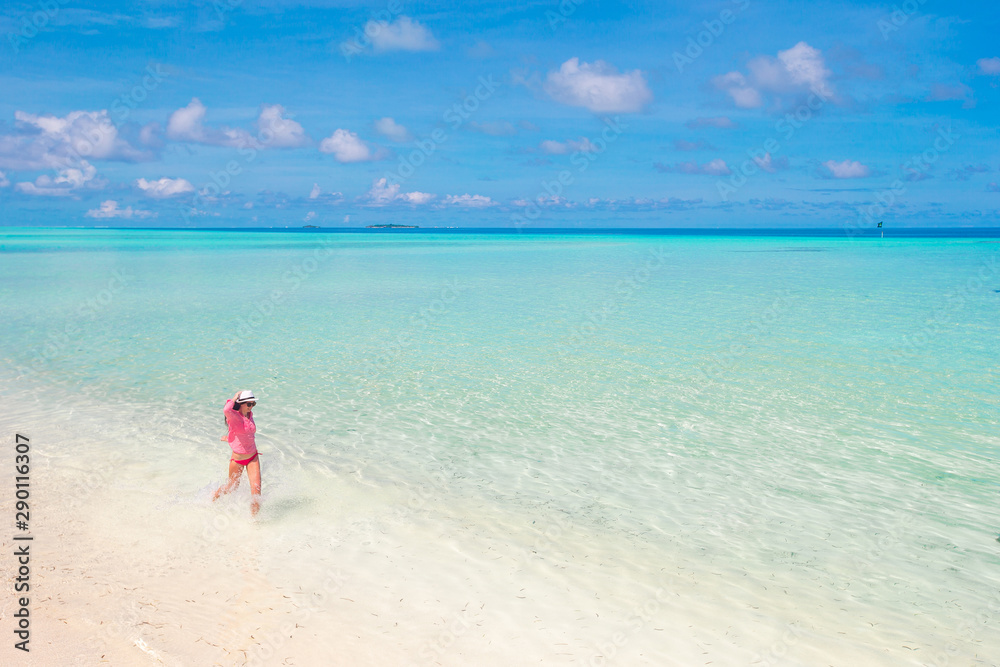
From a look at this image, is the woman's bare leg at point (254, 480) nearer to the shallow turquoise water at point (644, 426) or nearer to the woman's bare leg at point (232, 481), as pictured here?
the woman's bare leg at point (232, 481)

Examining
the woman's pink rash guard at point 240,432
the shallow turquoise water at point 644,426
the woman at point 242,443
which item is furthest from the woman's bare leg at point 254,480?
the shallow turquoise water at point 644,426

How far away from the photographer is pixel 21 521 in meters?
6.32

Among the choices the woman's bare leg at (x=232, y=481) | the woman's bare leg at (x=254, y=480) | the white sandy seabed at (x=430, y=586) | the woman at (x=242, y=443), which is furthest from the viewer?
the woman's bare leg at (x=232, y=481)

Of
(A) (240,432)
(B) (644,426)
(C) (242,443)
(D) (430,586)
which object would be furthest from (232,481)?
(B) (644,426)

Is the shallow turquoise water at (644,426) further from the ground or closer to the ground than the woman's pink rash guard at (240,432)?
closer to the ground

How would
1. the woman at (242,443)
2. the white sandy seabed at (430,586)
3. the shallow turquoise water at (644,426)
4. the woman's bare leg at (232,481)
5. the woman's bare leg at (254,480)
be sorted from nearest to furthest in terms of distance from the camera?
the white sandy seabed at (430,586) → the shallow turquoise water at (644,426) → the woman at (242,443) → the woman's bare leg at (254,480) → the woman's bare leg at (232,481)

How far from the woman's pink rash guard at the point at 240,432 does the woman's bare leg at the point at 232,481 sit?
209mm

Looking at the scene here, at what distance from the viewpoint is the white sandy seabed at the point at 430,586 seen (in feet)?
15.1

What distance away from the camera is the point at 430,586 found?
17.7 ft

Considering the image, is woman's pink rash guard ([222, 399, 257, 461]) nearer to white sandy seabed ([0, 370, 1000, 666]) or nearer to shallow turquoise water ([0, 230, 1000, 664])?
white sandy seabed ([0, 370, 1000, 666])

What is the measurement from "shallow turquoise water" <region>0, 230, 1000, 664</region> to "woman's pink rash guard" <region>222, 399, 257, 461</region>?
2.33 feet

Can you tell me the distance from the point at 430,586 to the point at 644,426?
4.85 meters

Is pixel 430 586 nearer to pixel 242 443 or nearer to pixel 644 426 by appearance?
pixel 242 443

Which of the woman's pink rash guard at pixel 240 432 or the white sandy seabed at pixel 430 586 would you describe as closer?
the white sandy seabed at pixel 430 586
